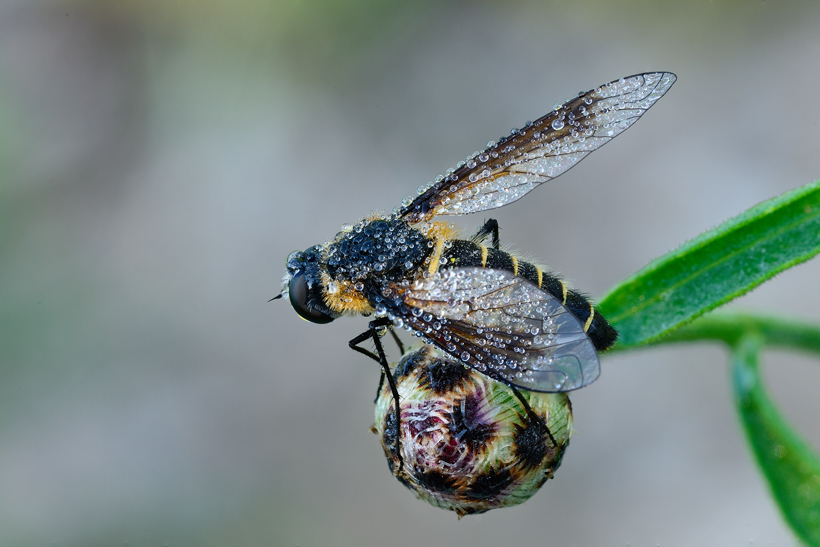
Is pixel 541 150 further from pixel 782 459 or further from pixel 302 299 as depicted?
pixel 782 459

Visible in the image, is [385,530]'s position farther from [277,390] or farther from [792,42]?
[792,42]

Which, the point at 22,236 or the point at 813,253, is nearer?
the point at 813,253

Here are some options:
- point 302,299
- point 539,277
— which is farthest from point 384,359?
point 539,277

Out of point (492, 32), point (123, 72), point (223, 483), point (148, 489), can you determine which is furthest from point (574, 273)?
point (123, 72)

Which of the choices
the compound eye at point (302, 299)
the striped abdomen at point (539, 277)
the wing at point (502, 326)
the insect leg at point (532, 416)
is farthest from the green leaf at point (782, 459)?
the compound eye at point (302, 299)

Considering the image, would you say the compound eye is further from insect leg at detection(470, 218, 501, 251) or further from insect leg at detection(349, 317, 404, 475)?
insect leg at detection(470, 218, 501, 251)

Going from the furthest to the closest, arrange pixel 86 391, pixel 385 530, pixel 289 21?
pixel 289 21 → pixel 86 391 → pixel 385 530

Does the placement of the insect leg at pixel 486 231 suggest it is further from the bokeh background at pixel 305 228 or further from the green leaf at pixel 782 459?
the bokeh background at pixel 305 228

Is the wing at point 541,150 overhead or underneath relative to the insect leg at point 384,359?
overhead
